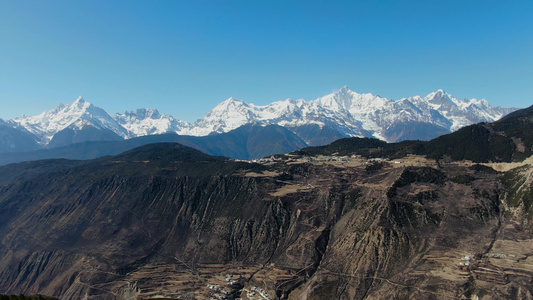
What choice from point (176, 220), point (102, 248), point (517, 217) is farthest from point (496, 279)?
point (102, 248)

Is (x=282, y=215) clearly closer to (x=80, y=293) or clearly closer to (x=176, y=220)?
(x=176, y=220)

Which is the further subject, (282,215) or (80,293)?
(282,215)

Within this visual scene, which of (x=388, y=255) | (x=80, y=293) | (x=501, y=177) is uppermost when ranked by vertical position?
(x=501, y=177)

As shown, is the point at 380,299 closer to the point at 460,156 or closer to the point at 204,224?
the point at 204,224

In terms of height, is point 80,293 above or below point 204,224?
below

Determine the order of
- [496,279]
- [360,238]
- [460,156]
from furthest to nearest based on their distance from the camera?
[460,156]
[360,238]
[496,279]

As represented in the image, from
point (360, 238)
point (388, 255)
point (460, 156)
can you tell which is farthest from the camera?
point (460, 156)

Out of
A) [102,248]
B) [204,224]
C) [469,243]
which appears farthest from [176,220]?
[469,243]
